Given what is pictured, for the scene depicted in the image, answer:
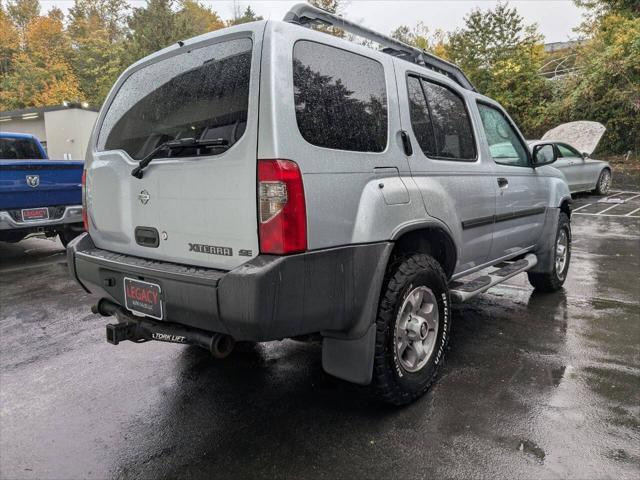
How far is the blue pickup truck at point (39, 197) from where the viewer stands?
248 inches

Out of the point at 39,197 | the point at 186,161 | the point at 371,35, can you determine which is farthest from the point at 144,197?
the point at 39,197

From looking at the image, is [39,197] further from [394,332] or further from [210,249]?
[394,332]

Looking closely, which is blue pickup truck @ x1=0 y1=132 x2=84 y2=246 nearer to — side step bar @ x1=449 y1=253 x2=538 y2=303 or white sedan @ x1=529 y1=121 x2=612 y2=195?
side step bar @ x1=449 y1=253 x2=538 y2=303

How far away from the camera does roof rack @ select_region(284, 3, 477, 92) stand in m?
2.85

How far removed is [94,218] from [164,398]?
123cm

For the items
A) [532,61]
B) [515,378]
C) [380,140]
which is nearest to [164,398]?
[380,140]

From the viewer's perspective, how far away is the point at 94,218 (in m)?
2.95

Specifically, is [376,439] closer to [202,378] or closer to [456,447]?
[456,447]

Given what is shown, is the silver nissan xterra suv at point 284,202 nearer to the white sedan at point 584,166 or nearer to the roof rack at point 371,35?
the roof rack at point 371,35

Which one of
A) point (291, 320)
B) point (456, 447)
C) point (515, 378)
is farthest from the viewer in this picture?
point (515, 378)

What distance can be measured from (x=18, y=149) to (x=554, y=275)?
868cm

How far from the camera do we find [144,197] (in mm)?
2562

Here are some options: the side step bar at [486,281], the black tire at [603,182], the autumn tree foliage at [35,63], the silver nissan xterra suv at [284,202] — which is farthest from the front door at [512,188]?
the autumn tree foliage at [35,63]

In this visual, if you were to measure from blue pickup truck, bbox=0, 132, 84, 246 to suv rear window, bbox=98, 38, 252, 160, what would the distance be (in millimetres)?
4154
